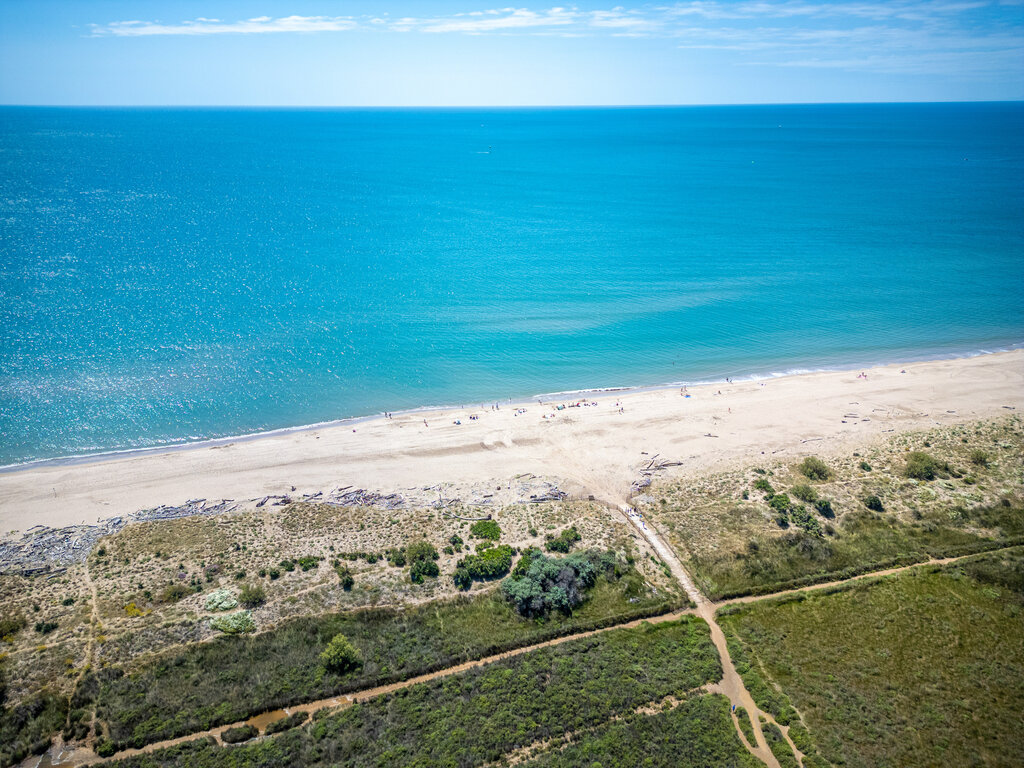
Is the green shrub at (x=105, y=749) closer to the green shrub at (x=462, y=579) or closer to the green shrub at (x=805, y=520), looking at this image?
the green shrub at (x=462, y=579)

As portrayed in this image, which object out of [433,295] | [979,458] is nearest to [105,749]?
[979,458]

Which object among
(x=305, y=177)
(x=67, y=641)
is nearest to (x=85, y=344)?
(x=67, y=641)

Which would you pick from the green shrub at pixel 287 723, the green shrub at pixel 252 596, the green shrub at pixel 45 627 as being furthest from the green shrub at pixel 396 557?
the green shrub at pixel 45 627

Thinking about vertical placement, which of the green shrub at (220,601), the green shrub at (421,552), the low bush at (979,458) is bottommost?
the green shrub at (220,601)

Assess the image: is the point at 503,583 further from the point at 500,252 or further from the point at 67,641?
the point at 500,252

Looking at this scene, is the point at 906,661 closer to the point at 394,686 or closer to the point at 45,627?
the point at 394,686
